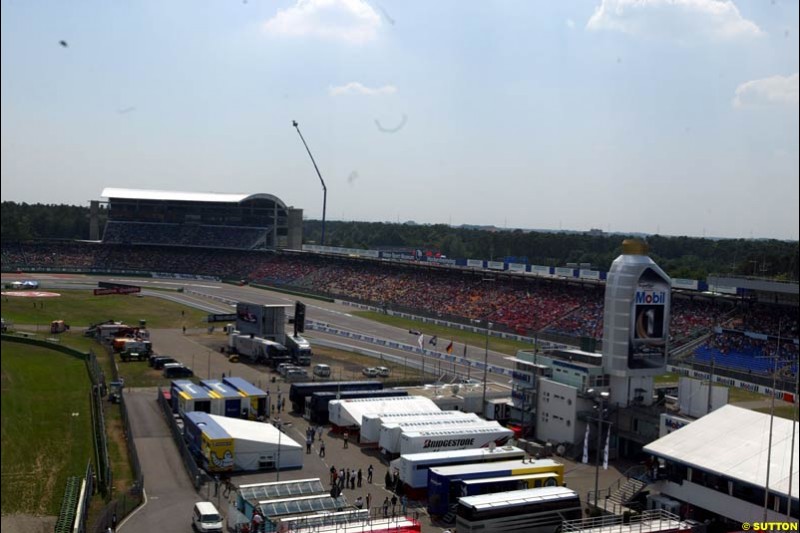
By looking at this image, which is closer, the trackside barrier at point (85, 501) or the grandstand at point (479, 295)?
the trackside barrier at point (85, 501)

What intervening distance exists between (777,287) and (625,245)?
1027 inches

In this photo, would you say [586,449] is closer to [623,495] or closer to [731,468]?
[623,495]

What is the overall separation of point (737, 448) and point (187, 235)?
101215 millimetres

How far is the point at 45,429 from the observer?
30.2 meters

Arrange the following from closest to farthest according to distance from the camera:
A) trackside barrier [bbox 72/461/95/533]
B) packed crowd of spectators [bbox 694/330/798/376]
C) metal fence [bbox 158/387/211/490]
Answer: trackside barrier [bbox 72/461/95/533]
metal fence [bbox 158/387/211/490]
packed crowd of spectators [bbox 694/330/798/376]

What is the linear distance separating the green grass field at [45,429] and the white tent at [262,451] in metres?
5.33

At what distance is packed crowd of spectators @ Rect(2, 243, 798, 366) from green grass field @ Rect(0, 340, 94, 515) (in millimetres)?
15658

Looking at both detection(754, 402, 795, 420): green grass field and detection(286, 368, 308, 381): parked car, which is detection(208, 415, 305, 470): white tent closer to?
detection(286, 368, 308, 381): parked car

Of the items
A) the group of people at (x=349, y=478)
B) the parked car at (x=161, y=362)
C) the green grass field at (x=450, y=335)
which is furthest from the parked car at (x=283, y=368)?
the group of people at (x=349, y=478)

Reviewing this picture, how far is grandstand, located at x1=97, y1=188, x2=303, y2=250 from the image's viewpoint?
383 ft

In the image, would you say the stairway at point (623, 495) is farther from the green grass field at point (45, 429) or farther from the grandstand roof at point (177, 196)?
the grandstand roof at point (177, 196)

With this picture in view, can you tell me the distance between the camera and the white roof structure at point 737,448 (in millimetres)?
24109

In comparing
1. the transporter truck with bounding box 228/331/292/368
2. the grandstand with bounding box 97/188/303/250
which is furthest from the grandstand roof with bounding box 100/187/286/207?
the transporter truck with bounding box 228/331/292/368

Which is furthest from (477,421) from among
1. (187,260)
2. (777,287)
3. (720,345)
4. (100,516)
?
(187,260)
